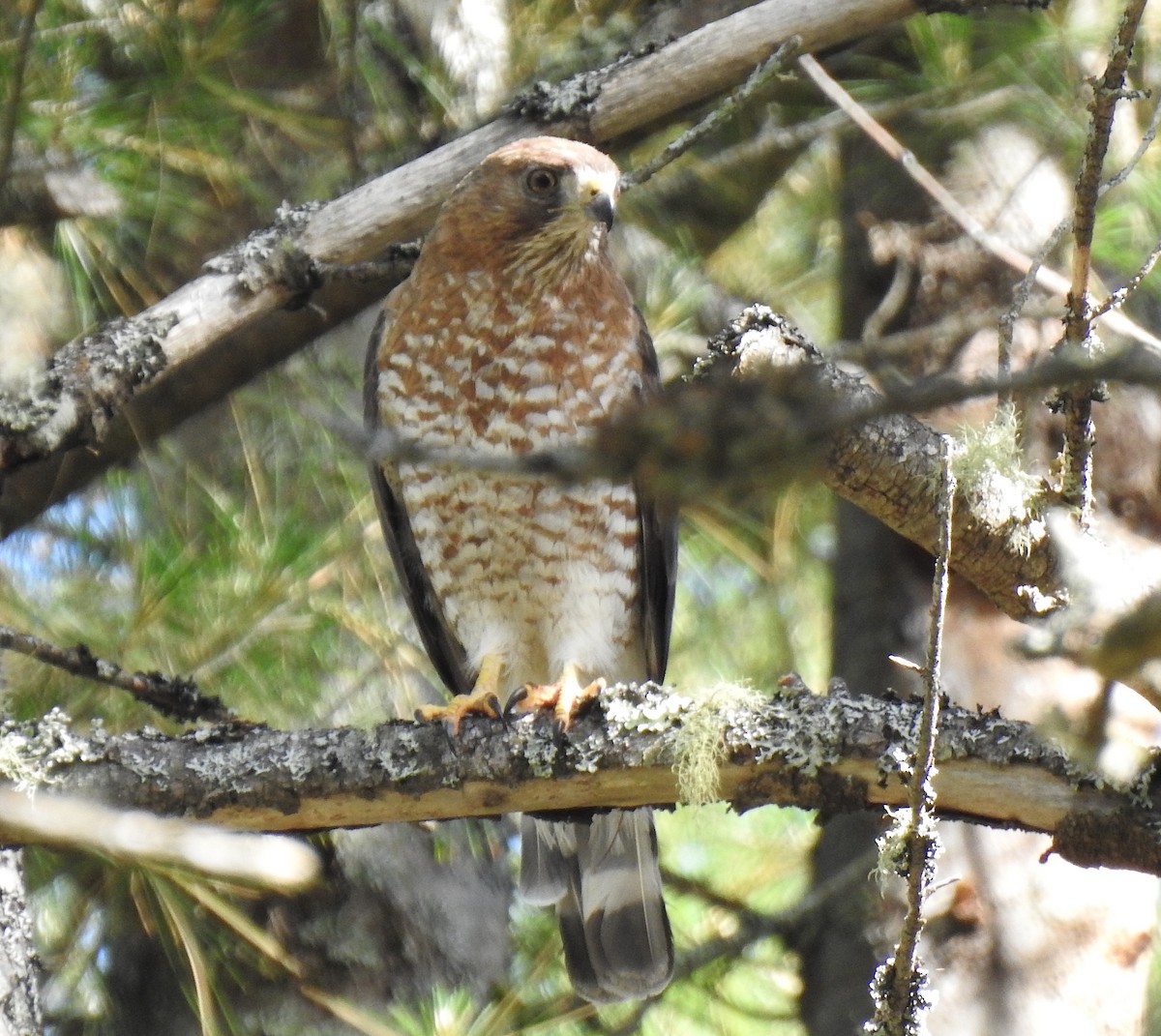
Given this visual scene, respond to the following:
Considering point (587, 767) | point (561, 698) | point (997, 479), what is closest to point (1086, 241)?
point (997, 479)

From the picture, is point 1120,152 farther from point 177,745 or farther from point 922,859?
point 177,745

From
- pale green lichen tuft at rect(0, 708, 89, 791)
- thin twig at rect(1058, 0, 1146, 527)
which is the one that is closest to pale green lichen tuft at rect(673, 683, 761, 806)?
thin twig at rect(1058, 0, 1146, 527)

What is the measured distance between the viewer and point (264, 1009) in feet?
12.3

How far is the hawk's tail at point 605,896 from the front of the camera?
3.39 meters

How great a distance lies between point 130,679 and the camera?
9.56 ft

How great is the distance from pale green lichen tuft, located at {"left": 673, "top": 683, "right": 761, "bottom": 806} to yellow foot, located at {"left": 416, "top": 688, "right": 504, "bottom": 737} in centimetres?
48

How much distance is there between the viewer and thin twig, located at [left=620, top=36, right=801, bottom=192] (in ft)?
9.95

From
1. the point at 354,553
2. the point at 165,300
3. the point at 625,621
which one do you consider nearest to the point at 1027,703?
the point at 625,621

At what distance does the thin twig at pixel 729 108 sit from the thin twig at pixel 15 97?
1.37 meters

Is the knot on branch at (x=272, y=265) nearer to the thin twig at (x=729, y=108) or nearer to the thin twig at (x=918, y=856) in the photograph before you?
the thin twig at (x=729, y=108)

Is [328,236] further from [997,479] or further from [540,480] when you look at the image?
[997,479]

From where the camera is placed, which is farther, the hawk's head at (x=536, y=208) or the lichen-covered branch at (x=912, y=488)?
the hawk's head at (x=536, y=208)

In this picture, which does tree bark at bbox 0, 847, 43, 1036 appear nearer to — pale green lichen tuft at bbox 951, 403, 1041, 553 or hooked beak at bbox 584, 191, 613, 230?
hooked beak at bbox 584, 191, 613, 230

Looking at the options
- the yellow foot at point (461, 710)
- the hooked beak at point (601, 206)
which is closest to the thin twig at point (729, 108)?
the hooked beak at point (601, 206)
